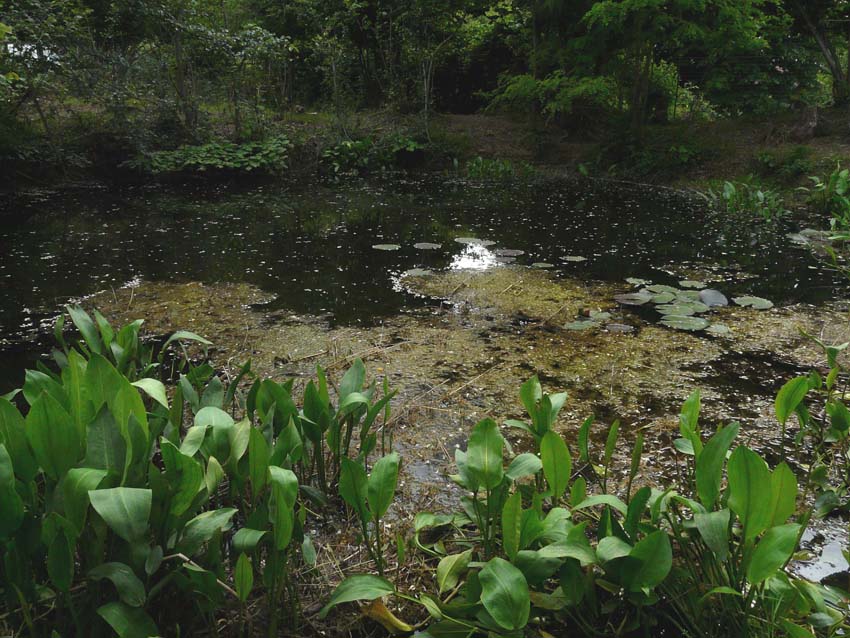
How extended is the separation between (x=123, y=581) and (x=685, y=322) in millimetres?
3032

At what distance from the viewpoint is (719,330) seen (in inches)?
128

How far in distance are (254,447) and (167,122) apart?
9368mm

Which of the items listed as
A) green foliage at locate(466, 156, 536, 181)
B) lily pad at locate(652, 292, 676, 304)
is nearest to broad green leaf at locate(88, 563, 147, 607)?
lily pad at locate(652, 292, 676, 304)

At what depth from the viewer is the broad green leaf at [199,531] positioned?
120 cm

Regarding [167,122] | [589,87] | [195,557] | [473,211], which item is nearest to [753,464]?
[195,557]

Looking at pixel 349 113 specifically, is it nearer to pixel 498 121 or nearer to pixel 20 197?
pixel 498 121

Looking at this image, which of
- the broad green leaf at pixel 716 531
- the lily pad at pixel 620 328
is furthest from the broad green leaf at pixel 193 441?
the lily pad at pixel 620 328

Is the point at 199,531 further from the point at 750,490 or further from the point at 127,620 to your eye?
the point at 750,490

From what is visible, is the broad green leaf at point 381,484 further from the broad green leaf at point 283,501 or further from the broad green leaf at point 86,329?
the broad green leaf at point 86,329

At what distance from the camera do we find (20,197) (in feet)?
25.5

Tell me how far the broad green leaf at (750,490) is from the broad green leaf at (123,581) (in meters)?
1.12

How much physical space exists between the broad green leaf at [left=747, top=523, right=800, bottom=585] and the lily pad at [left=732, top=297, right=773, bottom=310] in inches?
114

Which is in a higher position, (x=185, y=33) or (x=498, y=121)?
(x=185, y=33)

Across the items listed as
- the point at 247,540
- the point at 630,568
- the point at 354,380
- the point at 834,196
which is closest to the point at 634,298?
the point at 354,380
